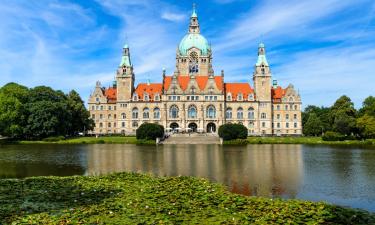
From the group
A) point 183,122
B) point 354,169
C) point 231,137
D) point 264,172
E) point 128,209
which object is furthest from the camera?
point 183,122

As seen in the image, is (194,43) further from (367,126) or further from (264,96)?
(367,126)

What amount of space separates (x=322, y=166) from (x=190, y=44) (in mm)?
72952

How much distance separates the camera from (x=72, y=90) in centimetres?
8856

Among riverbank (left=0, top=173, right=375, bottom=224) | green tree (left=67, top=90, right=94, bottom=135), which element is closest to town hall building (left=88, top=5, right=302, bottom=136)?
green tree (left=67, top=90, right=94, bottom=135)

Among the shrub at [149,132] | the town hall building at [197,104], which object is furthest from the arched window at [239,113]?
the shrub at [149,132]

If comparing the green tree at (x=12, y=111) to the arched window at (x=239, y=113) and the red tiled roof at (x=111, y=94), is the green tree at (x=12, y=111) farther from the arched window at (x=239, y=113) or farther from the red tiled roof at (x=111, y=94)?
the arched window at (x=239, y=113)

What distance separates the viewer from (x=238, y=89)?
92.2 metres

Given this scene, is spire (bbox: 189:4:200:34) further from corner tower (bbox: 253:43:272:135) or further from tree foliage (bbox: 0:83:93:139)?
tree foliage (bbox: 0:83:93:139)

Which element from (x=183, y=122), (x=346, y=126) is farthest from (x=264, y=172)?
(x=183, y=122)

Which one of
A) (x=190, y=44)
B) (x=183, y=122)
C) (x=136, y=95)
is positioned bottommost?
(x=183, y=122)

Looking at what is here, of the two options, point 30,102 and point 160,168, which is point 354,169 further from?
point 30,102

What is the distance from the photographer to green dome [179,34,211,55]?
323 ft

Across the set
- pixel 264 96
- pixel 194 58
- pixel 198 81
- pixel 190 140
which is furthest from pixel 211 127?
pixel 190 140

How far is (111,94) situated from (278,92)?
4148 centimetres
